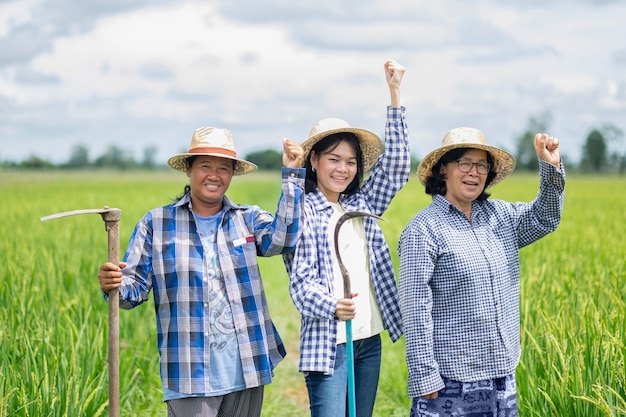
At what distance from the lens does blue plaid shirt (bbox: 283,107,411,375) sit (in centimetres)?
296

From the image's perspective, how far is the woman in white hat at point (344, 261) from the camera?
2.98 m

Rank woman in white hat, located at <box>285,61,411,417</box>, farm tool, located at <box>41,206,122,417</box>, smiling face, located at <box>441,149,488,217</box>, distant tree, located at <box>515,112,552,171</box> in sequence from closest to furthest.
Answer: farm tool, located at <box>41,206,122,417</box>
woman in white hat, located at <box>285,61,411,417</box>
smiling face, located at <box>441,149,488,217</box>
distant tree, located at <box>515,112,552,171</box>

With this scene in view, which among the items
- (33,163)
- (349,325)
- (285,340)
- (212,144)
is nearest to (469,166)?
(349,325)

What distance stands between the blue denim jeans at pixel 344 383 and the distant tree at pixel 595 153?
107 meters

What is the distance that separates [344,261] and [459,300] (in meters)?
0.48

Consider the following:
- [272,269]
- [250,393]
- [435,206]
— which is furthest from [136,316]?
[272,269]

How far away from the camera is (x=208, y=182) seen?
3.09m

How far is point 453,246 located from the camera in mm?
2996

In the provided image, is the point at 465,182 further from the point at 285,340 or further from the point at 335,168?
the point at 285,340

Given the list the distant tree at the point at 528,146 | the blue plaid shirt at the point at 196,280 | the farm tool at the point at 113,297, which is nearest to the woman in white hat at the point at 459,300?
the blue plaid shirt at the point at 196,280

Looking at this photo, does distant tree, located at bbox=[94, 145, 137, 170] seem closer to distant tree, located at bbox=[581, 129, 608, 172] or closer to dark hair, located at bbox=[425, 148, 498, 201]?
distant tree, located at bbox=[581, 129, 608, 172]

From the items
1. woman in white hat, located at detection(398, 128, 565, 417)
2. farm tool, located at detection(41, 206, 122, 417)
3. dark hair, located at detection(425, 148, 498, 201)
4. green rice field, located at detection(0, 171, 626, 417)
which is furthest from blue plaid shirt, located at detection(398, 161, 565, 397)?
farm tool, located at detection(41, 206, 122, 417)

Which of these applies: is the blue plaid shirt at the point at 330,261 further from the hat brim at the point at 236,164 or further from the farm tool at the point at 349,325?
the hat brim at the point at 236,164

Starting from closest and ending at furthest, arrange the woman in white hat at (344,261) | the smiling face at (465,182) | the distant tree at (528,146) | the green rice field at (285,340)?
1. the woman in white hat at (344,261)
2. the smiling face at (465,182)
3. the green rice field at (285,340)
4. the distant tree at (528,146)
